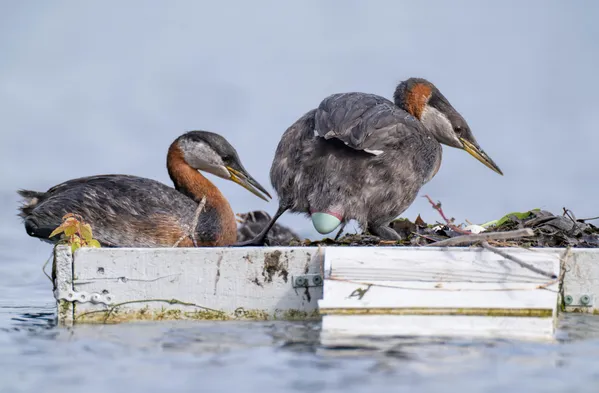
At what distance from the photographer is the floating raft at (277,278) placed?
632 cm

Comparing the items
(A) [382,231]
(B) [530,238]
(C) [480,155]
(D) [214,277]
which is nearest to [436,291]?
(D) [214,277]

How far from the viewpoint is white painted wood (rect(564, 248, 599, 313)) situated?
21.9 ft

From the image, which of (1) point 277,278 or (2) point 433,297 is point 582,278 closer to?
(2) point 433,297

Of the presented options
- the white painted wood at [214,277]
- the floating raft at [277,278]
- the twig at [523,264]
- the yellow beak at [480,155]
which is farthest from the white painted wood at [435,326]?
the yellow beak at [480,155]

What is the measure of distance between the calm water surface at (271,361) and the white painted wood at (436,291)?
201 mm

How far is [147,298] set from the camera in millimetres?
6742

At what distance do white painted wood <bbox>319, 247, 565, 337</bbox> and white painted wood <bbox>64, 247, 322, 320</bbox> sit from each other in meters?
0.36

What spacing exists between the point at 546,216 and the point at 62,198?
417cm

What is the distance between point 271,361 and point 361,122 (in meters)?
2.76

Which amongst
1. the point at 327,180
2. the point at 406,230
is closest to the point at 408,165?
the point at 327,180

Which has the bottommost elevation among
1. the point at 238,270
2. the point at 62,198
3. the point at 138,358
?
the point at 138,358

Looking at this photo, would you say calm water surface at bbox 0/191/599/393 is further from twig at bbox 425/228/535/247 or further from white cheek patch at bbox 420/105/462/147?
white cheek patch at bbox 420/105/462/147

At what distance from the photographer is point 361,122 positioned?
777cm

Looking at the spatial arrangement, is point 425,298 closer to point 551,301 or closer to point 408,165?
point 551,301
